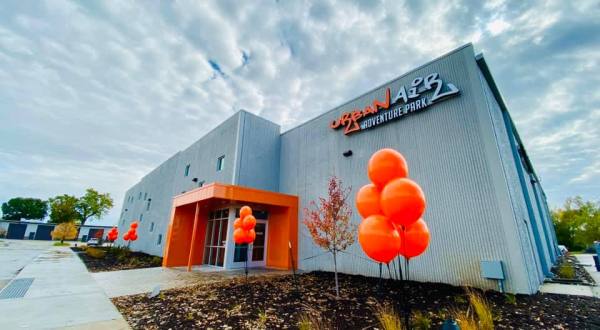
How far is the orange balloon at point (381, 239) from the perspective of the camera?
3.02 meters

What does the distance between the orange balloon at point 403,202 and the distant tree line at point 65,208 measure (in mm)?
56295

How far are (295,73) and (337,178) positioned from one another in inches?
208

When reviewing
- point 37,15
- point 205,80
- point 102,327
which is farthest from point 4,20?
point 102,327

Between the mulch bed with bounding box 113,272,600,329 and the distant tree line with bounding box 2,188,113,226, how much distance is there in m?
50.6

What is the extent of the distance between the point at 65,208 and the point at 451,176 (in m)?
56.7

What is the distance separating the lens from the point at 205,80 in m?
10.9

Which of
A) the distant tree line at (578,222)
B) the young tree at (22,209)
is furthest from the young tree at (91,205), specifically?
the distant tree line at (578,222)

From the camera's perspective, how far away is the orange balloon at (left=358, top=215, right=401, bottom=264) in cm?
302

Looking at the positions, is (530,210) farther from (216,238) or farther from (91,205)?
(91,205)

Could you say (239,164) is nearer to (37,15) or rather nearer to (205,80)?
(205,80)

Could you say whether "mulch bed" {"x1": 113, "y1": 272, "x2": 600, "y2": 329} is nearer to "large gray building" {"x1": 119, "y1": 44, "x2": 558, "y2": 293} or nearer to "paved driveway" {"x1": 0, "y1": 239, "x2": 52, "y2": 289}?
"large gray building" {"x1": 119, "y1": 44, "x2": 558, "y2": 293}

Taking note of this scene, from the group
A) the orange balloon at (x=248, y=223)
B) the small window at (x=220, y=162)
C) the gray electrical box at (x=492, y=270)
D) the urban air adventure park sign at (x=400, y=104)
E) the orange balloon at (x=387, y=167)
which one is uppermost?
the urban air adventure park sign at (x=400, y=104)


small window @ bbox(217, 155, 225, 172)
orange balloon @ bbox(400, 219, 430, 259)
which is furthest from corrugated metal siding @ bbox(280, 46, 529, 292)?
small window @ bbox(217, 155, 225, 172)

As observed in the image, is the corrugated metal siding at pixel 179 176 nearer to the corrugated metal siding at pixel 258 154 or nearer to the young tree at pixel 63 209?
the corrugated metal siding at pixel 258 154
